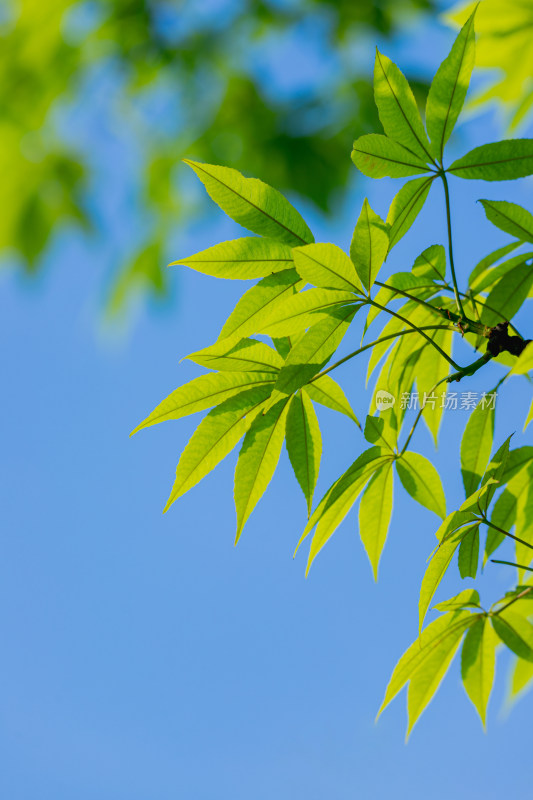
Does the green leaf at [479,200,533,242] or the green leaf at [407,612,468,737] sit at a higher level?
the green leaf at [479,200,533,242]

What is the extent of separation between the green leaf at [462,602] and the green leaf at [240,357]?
34cm

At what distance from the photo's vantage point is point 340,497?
0.76 meters

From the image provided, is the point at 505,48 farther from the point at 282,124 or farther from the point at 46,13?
the point at 46,13

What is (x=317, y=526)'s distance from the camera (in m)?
0.75

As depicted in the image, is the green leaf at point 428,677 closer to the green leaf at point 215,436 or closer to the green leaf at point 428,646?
the green leaf at point 428,646

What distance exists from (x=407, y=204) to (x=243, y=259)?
19 centimetres

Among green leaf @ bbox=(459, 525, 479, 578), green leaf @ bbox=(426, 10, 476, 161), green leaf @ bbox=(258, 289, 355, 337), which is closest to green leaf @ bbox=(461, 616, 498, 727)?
green leaf @ bbox=(459, 525, 479, 578)

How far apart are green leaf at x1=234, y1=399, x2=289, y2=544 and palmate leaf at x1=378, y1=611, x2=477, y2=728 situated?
0.94ft

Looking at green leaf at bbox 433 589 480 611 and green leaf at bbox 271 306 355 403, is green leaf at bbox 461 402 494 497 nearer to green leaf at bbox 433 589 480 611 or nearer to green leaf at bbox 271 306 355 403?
green leaf at bbox 433 589 480 611

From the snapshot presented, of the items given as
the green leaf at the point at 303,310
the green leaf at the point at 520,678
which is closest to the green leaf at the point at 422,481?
the green leaf at the point at 303,310

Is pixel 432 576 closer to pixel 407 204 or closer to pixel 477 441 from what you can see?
pixel 477 441

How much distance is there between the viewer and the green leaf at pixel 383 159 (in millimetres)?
682

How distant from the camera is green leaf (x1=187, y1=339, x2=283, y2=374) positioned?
0.65m

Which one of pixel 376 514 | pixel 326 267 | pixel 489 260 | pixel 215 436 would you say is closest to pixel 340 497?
pixel 376 514
